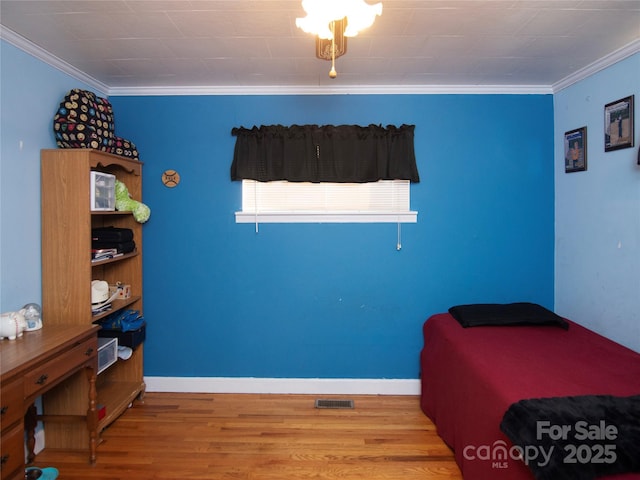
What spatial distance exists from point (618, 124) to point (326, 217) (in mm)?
2099

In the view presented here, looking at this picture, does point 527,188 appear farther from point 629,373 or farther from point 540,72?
point 629,373

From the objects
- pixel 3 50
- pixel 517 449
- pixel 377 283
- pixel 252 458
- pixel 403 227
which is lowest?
pixel 252 458

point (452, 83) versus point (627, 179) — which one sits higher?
point (452, 83)

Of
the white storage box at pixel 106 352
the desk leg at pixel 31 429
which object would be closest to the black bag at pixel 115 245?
the white storage box at pixel 106 352

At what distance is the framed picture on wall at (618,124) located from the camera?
7.84ft

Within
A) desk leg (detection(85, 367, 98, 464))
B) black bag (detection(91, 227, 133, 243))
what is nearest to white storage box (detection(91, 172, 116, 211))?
black bag (detection(91, 227, 133, 243))

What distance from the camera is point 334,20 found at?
1390mm

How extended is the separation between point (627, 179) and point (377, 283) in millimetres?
1832

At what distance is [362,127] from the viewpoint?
308 cm

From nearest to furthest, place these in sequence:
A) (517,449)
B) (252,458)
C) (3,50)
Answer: (517,449), (3,50), (252,458)

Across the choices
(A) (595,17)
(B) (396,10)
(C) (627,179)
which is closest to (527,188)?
(C) (627,179)

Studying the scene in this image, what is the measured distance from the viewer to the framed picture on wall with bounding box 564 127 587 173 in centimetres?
278

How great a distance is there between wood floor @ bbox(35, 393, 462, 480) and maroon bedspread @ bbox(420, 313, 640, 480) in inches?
10.1

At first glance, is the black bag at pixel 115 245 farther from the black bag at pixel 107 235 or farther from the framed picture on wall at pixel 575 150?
the framed picture on wall at pixel 575 150
